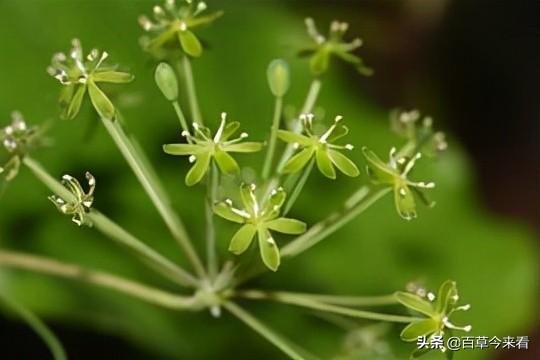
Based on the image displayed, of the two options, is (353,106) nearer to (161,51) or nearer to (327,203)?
(327,203)

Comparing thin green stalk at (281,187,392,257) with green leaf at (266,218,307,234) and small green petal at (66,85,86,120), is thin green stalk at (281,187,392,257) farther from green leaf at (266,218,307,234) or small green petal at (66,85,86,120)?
small green petal at (66,85,86,120)

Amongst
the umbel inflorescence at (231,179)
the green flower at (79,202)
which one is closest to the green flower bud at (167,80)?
the umbel inflorescence at (231,179)

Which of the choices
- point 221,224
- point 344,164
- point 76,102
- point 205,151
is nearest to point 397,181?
point 344,164

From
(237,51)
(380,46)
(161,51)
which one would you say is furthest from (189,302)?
(380,46)

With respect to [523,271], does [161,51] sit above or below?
below

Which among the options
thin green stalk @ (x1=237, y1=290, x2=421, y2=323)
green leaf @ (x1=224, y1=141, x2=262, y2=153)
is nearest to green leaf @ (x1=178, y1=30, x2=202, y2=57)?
green leaf @ (x1=224, y1=141, x2=262, y2=153)

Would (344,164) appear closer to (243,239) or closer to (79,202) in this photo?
(243,239)
